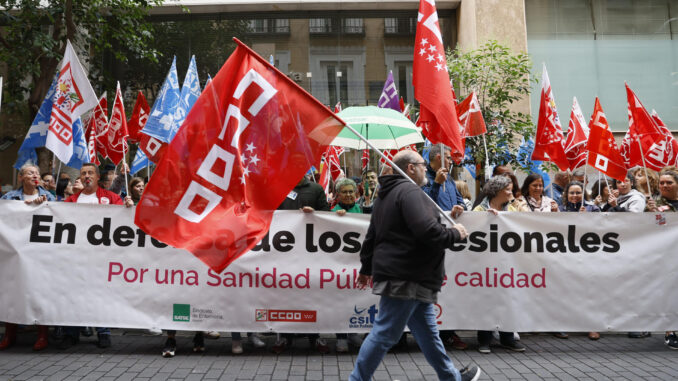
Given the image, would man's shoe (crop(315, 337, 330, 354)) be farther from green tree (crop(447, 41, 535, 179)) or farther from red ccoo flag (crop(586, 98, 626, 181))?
green tree (crop(447, 41, 535, 179))

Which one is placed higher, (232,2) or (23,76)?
(232,2)

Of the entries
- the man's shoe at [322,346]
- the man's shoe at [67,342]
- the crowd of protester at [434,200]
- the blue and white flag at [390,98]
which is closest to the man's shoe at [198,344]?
the crowd of protester at [434,200]

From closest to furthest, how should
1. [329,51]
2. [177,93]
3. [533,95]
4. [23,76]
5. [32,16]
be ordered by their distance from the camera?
[177,93] → [32,16] → [23,76] → [533,95] → [329,51]

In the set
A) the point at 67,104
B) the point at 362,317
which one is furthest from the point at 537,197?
the point at 67,104

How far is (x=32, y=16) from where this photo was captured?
35.8 ft

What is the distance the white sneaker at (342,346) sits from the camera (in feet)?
19.3

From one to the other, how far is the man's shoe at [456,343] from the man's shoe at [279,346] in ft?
5.96

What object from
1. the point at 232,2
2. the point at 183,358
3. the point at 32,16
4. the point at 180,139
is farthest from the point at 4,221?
the point at 232,2

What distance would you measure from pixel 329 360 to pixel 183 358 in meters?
1.50

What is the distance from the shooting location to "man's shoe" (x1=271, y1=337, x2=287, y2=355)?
231 inches

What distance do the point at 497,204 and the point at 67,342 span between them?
16.4ft

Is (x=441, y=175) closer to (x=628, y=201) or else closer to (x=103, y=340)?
(x=628, y=201)

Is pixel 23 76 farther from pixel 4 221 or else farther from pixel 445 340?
pixel 445 340

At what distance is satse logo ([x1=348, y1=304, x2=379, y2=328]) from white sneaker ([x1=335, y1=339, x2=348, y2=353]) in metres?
0.24
